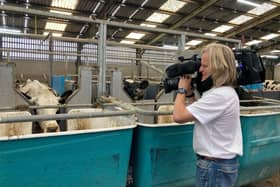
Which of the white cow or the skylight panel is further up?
the skylight panel

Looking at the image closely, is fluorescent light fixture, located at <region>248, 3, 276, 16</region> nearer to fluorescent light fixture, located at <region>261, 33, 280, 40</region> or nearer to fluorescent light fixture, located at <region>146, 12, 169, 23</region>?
fluorescent light fixture, located at <region>146, 12, 169, 23</region>

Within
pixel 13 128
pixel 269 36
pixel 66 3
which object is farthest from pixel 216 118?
pixel 269 36

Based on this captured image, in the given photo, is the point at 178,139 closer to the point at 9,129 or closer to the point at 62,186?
the point at 62,186

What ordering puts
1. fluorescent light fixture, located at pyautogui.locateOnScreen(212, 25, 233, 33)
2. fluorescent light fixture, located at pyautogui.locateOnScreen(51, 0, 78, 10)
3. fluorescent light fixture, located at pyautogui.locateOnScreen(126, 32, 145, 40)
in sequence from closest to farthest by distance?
fluorescent light fixture, located at pyautogui.locateOnScreen(51, 0, 78, 10), fluorescent light fixture, located at pyautogui.locateOnScreen(212, 25, 233, 33), fluorescent light fixture, located at pyautogui.locateOnScreen(126, 32, 145, 40)

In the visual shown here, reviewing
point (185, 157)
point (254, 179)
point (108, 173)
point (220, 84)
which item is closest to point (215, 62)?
point (220, 84)

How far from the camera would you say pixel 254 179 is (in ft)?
6.53

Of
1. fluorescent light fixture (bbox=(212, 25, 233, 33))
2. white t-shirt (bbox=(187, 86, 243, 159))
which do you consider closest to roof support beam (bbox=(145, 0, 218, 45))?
fluorescent light fixture (bbox=(212, 25, 233, 33))

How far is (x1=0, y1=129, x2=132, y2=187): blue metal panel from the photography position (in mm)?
1026

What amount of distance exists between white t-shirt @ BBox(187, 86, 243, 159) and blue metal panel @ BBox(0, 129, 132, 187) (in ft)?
1.27

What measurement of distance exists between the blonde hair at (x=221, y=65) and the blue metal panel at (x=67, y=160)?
0.54 m

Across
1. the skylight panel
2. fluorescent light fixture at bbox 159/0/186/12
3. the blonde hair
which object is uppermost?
fluorescent light fixture at bbox 159/0/186/12

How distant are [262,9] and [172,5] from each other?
3010mm

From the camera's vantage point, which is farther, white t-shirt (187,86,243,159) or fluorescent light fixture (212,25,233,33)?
fluorescent light fixture (212,25,233,33)

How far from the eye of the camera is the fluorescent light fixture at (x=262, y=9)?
709 cm
